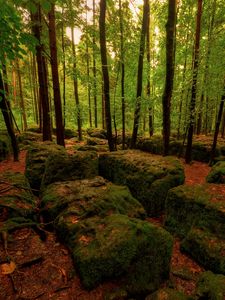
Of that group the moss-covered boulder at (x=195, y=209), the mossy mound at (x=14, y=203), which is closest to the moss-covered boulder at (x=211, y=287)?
the moss-covered boulder at (x=195, y=209)

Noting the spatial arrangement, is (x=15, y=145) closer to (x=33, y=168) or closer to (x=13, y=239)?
(x=33, y=168)

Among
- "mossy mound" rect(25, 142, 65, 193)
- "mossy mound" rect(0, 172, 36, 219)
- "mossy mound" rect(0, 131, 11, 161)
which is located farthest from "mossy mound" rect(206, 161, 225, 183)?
"mossy mound" rect(0, 131, 11, 161)

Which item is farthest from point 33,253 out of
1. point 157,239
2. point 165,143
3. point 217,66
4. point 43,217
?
point 217,66

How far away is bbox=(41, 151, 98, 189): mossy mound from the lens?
540 centimetres

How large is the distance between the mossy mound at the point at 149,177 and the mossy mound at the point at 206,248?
1.46 metres

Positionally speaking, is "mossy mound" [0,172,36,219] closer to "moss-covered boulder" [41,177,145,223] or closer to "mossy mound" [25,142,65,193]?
"moss-covered boulder" [41,177,145,223]

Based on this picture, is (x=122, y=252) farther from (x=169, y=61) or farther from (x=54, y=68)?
(x=54, y=68)

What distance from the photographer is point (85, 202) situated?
3822 mm

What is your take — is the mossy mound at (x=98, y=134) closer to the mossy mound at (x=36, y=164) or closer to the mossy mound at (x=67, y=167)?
the mossy mound at (x=36, y=164)

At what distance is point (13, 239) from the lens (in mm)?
3209

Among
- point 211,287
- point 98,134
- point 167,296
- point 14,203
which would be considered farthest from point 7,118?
point 98,134

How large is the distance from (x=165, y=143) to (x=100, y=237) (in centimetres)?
700

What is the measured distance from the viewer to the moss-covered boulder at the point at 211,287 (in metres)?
2.54

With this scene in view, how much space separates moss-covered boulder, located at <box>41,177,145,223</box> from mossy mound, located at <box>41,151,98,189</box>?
0.77 meters
